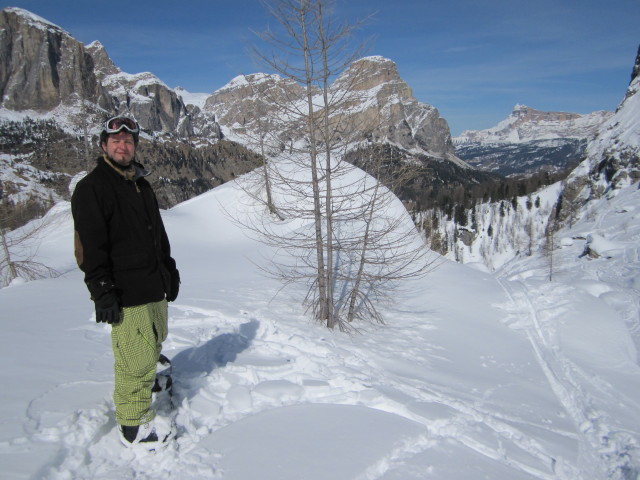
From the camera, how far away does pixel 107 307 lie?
8.59 ft

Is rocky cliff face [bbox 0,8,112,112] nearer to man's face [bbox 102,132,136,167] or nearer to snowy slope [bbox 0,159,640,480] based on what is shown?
snowy slope [bbox 0,159,640,480]

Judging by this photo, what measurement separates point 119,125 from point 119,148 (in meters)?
0.17

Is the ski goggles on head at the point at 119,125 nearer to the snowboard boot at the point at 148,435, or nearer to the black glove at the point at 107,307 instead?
the black glove at the point at 107,307

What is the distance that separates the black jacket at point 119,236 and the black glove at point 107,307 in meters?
0.04

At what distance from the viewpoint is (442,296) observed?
11.3 metres

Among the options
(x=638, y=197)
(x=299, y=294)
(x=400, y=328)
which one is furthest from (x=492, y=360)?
(x=638, y=197)

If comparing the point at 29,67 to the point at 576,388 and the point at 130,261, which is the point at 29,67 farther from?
the point at 576,388

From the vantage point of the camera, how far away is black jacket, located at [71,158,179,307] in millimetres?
2561

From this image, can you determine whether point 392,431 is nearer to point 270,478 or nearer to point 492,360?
point 270,478

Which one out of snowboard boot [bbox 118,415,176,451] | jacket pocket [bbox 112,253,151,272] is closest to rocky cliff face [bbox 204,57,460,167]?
jacket pocket [bbox 112,253,151,272]

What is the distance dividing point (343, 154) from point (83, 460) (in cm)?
566

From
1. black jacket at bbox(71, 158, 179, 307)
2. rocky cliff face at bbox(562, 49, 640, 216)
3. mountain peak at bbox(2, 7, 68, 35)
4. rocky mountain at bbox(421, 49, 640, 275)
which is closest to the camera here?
black jacket at bbox(71, 158, 179, 307)

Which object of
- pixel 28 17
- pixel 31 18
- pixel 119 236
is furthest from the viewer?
pixel 31 18

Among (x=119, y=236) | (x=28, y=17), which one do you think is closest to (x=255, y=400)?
(x=119, y=236)
